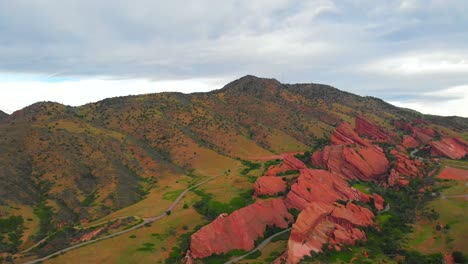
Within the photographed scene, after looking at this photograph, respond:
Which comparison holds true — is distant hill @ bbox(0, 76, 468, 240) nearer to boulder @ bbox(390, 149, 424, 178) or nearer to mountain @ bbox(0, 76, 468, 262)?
mountain @ bbox(0, 76, 468, 262)

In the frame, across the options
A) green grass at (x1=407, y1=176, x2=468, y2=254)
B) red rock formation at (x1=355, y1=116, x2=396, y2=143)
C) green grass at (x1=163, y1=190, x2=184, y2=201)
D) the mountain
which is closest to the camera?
green grass at (x1=407, y1=176, x2=468, y2=254)

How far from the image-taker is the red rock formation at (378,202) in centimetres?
9728

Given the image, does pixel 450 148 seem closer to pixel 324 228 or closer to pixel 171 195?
pixel 324 228

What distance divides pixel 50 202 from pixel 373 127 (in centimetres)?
13403

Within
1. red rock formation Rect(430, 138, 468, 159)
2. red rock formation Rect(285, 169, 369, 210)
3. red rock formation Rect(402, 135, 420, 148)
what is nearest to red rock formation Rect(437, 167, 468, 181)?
red rock formation Rect(285, 169, 369, 210)

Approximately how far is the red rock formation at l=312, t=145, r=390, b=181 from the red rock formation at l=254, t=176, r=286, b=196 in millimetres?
18210

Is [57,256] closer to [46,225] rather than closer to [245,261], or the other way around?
[46,225]

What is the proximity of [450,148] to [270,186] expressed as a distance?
93583 mm

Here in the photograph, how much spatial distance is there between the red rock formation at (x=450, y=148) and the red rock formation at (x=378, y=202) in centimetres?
7162

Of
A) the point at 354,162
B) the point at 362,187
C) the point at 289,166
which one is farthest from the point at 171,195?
the point at 362,187

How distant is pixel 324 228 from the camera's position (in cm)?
7744

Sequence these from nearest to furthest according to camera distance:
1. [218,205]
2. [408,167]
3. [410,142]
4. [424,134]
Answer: [218,205] → [408,167] → [410,142] → [424,134]

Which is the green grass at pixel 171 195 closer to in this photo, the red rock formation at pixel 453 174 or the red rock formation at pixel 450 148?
the red rock formation at pixel 453 174

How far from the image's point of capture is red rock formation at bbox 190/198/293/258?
77750mm
